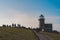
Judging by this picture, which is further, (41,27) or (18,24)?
(41,27)

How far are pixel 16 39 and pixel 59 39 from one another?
54.9ft

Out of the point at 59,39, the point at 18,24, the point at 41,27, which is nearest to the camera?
the point at 59,39

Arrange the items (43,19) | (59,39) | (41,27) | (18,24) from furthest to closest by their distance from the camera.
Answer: (43,19) → (41,27) → (18,24) → (59,39)

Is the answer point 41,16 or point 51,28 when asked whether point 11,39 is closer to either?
point 51,28

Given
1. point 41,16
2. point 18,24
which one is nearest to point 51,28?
point 41,16

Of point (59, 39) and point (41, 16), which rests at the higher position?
point (41, 16)

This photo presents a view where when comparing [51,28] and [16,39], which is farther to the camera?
[51,28]

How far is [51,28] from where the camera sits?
77438 mm

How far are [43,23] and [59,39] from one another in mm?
32595

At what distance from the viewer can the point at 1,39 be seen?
30453 mm

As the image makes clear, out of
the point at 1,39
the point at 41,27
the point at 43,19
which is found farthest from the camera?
the point at 43,19

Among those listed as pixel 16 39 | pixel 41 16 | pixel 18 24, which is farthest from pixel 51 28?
pixel 16 39

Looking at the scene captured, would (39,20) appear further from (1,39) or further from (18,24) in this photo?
(1,39)

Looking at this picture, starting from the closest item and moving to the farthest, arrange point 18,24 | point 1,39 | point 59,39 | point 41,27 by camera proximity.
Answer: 1. point 1,39
2. point 59,39
3. point 18,24
4. point 41,27
